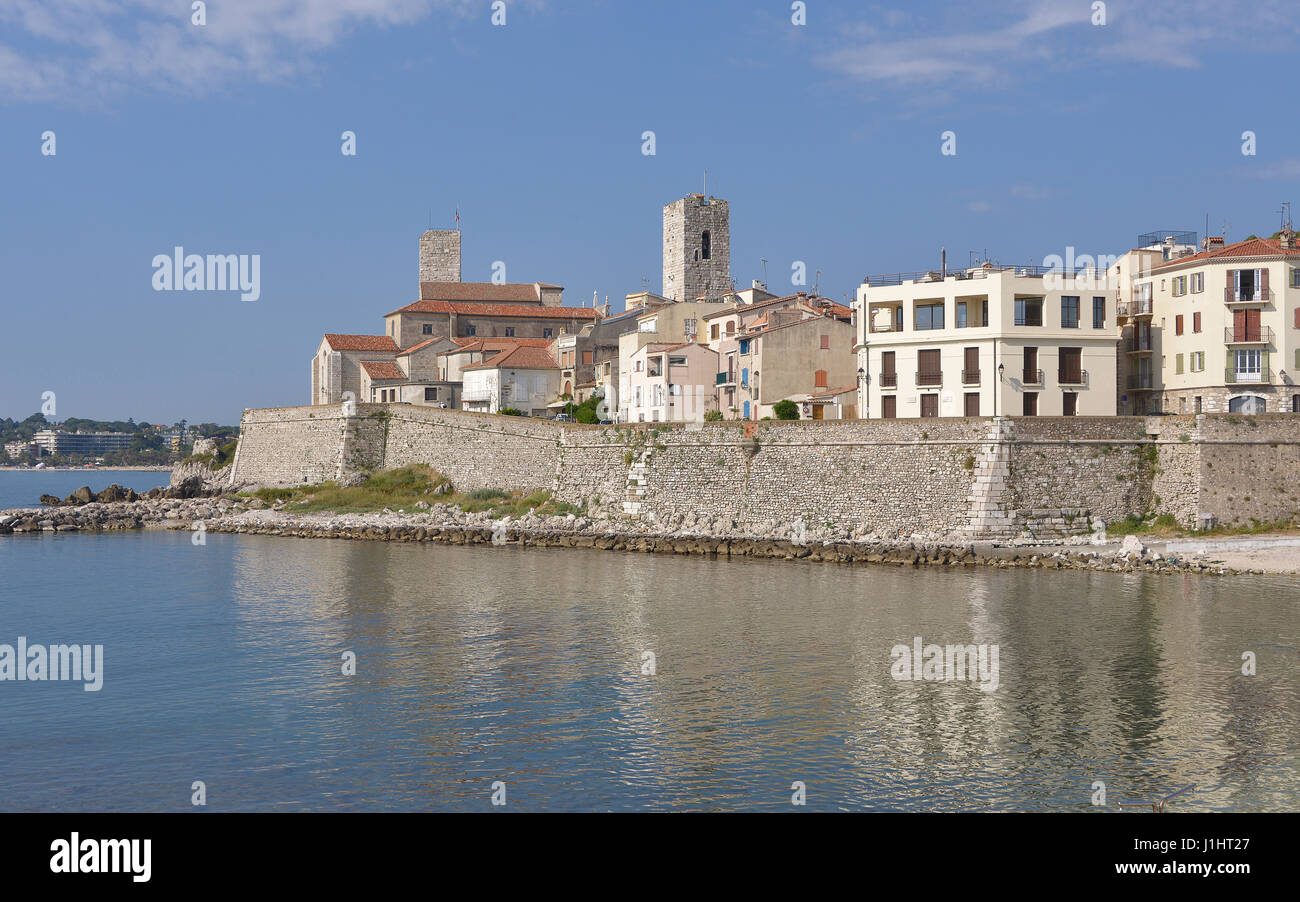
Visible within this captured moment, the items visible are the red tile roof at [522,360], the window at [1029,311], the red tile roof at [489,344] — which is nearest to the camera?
the window at [1029,311]

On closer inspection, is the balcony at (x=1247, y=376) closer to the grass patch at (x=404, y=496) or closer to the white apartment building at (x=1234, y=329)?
the white apartment building at (x=1234, y=329)

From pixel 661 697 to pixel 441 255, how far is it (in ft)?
263

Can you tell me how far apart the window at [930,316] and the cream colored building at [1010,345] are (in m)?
0.04

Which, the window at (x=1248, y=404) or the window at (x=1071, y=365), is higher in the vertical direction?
the window at (x=1071, y=365)

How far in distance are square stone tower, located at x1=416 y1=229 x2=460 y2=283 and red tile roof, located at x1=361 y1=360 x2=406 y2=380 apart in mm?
21362

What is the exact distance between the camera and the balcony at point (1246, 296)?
43.7 meters

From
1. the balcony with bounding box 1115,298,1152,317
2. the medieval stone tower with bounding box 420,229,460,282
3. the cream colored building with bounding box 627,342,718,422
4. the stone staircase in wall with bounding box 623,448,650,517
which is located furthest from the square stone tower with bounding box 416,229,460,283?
the balcony with bounding box 1115,298,1152,317

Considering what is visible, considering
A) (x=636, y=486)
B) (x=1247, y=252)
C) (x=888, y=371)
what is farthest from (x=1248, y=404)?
(x=636, y=486)

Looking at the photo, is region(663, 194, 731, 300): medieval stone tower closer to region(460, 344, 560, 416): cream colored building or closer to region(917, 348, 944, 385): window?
region(460, 344, 560, 416): cream colored building

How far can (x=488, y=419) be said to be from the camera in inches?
2249

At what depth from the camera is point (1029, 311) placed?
45156 mm

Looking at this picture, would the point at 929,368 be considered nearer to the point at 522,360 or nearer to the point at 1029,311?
the point at 1029,311

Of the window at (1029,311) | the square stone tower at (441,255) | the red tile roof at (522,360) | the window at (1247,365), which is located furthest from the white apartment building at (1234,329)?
the square stone tower at (441,255)

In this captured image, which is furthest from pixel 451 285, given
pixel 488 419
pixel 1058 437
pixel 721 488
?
pixel 1058 437
